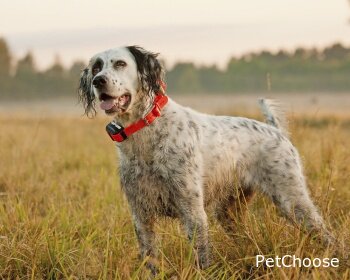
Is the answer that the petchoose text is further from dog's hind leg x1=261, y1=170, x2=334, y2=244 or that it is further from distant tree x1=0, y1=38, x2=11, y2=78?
distant tree x1=0, y1=38, x2=11, y2=78

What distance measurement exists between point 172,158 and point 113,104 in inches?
→ 22.0

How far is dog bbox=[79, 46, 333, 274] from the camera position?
3.85m

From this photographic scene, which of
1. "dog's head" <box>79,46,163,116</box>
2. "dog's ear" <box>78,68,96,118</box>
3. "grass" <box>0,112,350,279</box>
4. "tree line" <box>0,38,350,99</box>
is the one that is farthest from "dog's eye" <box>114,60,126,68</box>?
"tree line" <box>0,38,350,99</box>

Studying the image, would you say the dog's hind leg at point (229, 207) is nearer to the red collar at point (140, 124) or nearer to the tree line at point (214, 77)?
the red collar at point (140, 124)

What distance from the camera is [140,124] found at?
3910 mm

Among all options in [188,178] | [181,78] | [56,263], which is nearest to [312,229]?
[188,178]

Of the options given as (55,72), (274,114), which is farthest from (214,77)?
(274,114)

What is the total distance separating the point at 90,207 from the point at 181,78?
52.7m

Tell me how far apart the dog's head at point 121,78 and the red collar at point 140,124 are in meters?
0.07

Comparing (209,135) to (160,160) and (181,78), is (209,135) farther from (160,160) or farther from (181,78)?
(181,78)

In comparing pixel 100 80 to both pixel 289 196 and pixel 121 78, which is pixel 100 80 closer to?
pixel 121 78

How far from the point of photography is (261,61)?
5153 centimetres

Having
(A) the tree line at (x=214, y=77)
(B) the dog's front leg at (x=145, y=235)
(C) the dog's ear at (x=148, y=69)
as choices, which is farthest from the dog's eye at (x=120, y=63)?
(A) the tree line at (x=214, y=77)

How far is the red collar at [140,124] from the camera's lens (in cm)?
391
